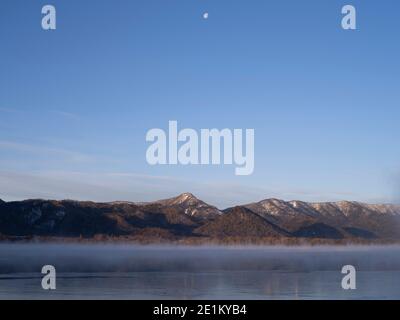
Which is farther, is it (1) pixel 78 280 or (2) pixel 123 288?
(1) pixel 78 280

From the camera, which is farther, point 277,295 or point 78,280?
point 78,280
